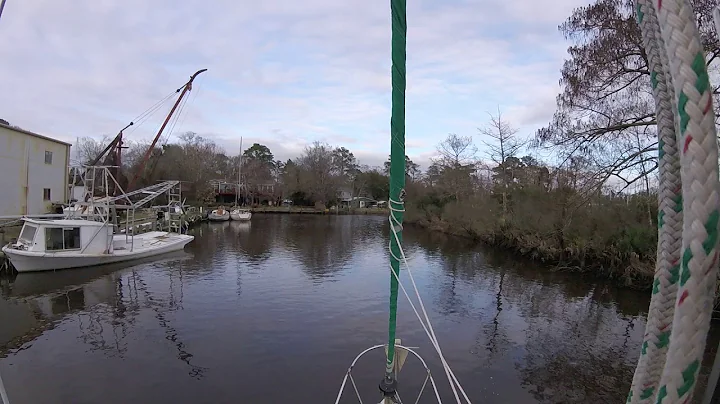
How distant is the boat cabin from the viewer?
1317 cm

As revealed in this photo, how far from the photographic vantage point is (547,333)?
9203 mm

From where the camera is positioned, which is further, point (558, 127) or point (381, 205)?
point (381, 205)

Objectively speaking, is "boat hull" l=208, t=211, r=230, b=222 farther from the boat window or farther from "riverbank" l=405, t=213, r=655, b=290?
the boat window

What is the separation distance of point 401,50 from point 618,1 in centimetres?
972

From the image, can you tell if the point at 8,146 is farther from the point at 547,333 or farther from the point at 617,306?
the point at 617,306

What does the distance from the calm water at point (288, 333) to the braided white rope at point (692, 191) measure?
5715 mm

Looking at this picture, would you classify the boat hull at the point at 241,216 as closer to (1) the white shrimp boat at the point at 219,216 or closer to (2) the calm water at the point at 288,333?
(1) the white shrimp boat at the point at 219,216

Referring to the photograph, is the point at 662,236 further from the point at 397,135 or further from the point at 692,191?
the point at 397,135

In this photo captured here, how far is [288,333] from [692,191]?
8735mm

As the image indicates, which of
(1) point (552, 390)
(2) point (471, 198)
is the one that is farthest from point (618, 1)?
(2) point (471, 198)

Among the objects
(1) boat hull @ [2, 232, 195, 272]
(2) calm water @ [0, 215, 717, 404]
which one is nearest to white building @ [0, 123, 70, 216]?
(1) boat hull @ [2, 232, 195, 272]

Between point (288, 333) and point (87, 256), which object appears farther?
point (87, 256)

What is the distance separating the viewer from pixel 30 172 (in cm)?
2020

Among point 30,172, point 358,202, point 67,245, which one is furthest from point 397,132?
point 358,202
